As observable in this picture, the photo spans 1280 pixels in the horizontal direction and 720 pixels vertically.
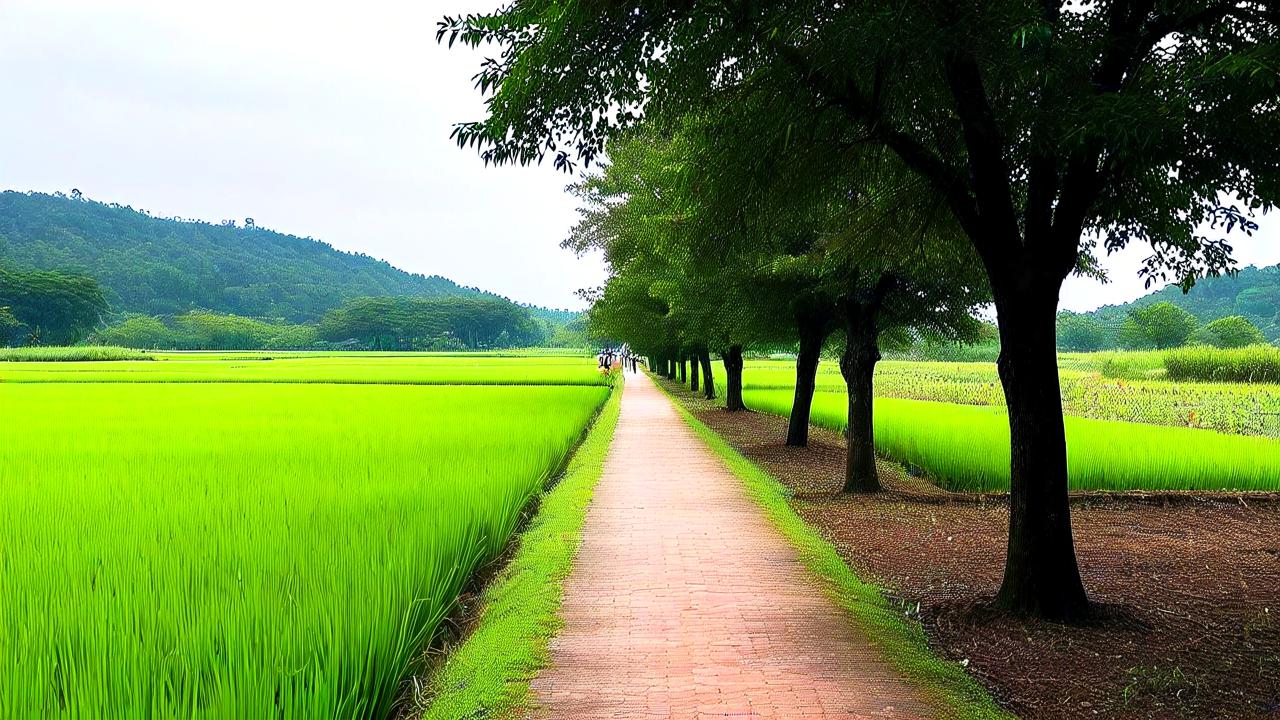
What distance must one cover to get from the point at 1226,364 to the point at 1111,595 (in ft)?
147

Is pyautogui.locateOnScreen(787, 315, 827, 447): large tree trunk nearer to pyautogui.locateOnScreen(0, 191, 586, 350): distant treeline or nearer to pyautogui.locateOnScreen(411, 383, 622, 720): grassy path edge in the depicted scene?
pyautogui.locateOnScreen(411, 383, 622, 720): grassy path edge

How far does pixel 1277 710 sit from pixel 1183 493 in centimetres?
788

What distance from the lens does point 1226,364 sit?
141 feet

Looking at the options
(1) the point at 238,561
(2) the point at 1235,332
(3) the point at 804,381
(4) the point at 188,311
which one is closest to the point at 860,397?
(3) the point at 804,381

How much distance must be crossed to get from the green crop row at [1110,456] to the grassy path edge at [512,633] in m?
7.16

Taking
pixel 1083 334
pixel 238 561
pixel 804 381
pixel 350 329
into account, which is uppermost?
pixel 1083 334

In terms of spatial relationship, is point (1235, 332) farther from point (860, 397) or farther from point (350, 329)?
point (350, 329)

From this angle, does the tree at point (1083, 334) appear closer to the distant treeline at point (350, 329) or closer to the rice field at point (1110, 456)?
the distant treeline at point (350, 329)

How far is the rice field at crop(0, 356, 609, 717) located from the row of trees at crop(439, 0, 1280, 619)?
133 inches

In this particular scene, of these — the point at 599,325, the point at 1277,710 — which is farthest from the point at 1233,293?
the point at 1277,710

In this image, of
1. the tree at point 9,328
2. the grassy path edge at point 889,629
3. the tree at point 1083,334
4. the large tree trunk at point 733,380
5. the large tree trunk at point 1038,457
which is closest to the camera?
the grassy path edge at point 889,629

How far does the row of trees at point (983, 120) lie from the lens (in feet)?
17.3

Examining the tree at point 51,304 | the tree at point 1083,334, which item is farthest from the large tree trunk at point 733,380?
the tree at point 1083,334

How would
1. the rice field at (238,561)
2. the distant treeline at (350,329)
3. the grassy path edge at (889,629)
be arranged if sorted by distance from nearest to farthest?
1. the rice field at (238,561)
2. the grassy path edge at (889,629)
3. the distant treeline at (350,329)
